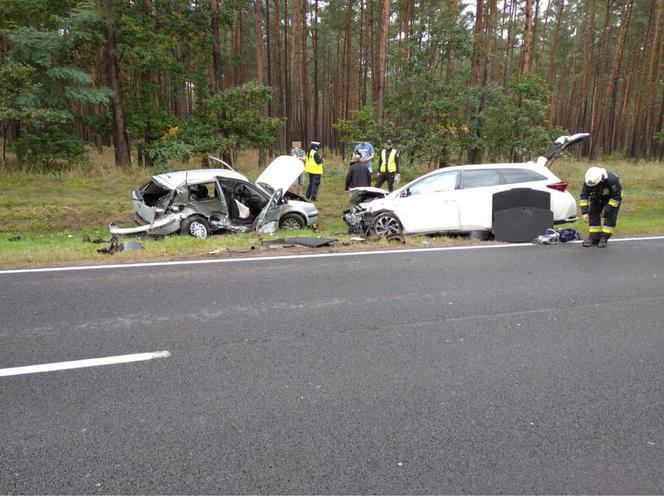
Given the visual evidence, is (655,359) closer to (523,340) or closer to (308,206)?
(523,340)

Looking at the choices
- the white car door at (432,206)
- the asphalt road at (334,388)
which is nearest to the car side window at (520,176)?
the white car door at (432,206)

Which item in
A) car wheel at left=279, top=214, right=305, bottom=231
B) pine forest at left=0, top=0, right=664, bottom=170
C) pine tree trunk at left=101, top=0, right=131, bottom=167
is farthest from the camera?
pine tree trunk at left=101, top=0, right=131, bottom=167

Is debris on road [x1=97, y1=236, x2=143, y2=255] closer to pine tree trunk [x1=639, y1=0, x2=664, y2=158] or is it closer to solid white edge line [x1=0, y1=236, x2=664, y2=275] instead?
solid white edge line [x1=0, y1=236, x2=664, y2=275]

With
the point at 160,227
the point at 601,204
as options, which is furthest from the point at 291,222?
the point at 601,204

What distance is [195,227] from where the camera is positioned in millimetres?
10867

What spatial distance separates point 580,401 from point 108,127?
73.8ft

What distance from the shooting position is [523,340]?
5.06 metres

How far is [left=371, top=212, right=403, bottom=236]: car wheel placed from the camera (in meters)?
10.9

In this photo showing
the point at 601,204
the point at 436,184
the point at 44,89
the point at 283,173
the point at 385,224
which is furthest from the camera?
the point at 44,89

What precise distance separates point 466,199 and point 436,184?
0.69m

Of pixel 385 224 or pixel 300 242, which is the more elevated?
pixel 385 224

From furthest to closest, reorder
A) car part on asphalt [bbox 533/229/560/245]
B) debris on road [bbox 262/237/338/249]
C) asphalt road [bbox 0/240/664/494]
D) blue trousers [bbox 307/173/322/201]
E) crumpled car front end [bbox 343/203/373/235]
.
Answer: blue trousers [bbox 307/173/322/201]
crumpled car front end [bbox 343/203/373/235]
car part on asphalt [bbox 533/229/560/245]
debris on road [bbox 262/237/338/249]
asphalt road [bbox 0/240/664/494]

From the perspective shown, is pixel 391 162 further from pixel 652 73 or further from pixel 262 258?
pixel 652 73

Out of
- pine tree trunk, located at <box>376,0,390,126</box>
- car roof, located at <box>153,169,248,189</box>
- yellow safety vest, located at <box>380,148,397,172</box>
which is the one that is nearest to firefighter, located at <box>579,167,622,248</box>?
yellow safety vest, located at <box>380,148,397,172</box>
